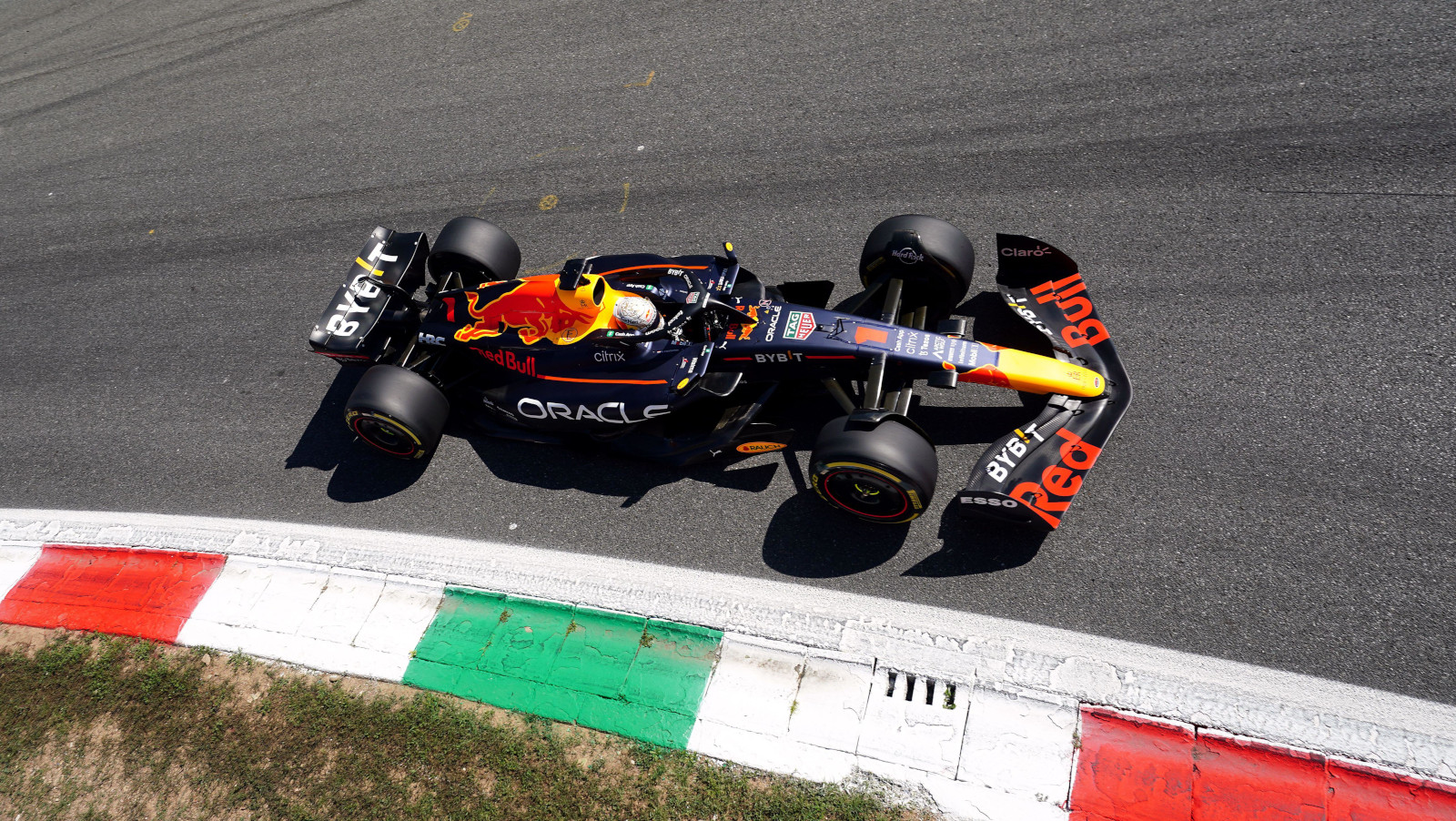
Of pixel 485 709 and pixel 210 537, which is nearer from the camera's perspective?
pixel 485 709

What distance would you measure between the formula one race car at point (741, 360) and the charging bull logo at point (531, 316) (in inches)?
0.6

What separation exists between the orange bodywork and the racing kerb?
1811mm

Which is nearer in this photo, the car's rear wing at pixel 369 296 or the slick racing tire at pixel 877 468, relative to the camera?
the slick racing tire at pixel 877 468

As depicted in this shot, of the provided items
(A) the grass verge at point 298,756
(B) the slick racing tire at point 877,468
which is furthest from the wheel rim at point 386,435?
(B) the slick racing tire at point 877,468

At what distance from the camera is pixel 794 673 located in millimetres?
5434

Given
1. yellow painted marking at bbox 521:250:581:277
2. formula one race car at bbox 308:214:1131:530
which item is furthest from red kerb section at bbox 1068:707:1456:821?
yellow painted marking at bbox 521:250:581:277

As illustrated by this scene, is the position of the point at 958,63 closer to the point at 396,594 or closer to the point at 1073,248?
the point at 1073,248

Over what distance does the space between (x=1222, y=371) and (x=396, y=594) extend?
691 cm

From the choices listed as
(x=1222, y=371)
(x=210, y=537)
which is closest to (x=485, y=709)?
(x=210, y=537)

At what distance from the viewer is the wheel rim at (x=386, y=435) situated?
664 cm

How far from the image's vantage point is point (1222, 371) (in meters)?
6.30

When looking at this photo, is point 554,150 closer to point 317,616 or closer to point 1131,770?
point 317,616

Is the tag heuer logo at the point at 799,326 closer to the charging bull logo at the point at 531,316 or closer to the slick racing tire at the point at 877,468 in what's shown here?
the slick racing tire at the point at 877,468

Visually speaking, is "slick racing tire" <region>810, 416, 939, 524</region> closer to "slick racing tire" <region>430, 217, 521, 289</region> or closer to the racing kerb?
the racing kerb
